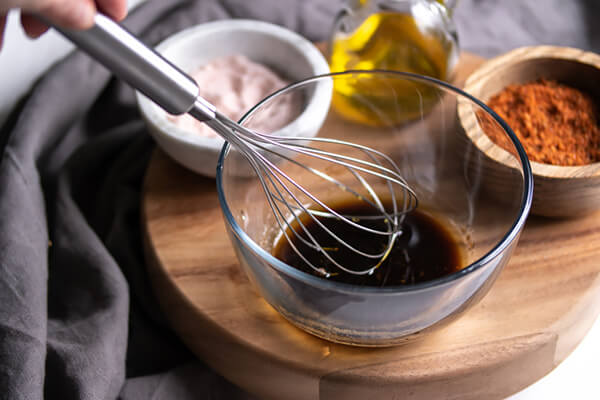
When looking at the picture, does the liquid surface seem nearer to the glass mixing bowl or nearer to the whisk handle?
the glass mixing bowl

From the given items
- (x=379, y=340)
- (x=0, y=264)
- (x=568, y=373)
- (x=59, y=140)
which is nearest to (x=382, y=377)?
(x=379, y=340)

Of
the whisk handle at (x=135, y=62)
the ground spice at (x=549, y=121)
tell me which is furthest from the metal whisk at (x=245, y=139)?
the ground spice at (x=549, y=121)

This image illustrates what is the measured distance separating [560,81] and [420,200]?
0.17 metres

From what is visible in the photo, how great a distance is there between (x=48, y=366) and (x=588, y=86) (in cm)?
49

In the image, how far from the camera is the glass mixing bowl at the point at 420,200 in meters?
0.37

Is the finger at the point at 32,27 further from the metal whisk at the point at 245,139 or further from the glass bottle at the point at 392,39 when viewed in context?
the glass bottle at the point at 392,39

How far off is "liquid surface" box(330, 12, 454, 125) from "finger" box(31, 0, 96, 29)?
269 mm

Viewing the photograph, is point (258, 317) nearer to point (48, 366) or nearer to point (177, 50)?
point (48, 366)

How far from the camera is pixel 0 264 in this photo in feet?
1.56

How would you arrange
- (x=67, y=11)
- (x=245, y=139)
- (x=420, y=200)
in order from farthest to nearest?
(x=420, y=200)
(x=245, y=139)
(x=67, y=11)

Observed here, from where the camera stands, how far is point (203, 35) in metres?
0.60

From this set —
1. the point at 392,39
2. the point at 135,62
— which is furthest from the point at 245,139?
the point at 392,39

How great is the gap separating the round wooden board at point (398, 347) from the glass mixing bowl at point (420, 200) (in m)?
0.02

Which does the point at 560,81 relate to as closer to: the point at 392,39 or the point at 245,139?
the point at 392,39
